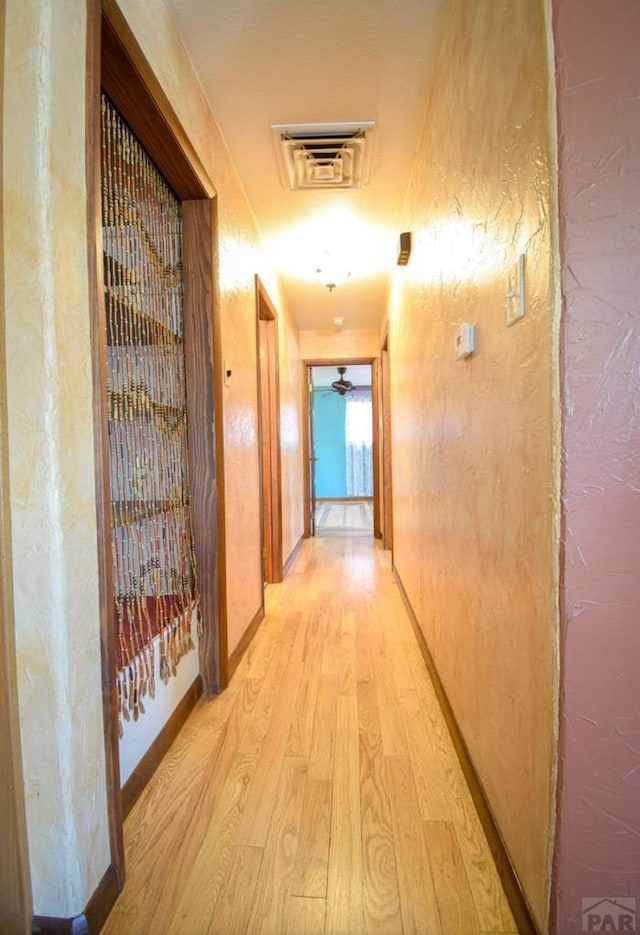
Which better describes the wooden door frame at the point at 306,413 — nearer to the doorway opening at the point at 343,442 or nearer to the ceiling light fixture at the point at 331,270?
the ceiling light fixture at the point at 331,270

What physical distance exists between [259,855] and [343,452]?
26.2 feet

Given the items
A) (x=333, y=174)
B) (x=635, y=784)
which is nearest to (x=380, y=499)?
(x=333, y=174)

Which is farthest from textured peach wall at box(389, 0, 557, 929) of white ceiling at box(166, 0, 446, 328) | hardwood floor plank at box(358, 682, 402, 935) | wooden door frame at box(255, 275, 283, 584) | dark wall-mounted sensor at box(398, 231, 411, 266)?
wooden door frame at box(255, 275, 283, 584)

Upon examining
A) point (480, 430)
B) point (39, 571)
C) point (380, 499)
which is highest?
point (480, 430)

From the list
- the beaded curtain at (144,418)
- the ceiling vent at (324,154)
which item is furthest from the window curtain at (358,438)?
the beaded curtain at (144,418)

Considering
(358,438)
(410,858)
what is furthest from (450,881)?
Result: (358,438)

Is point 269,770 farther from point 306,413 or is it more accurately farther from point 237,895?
point 306,413

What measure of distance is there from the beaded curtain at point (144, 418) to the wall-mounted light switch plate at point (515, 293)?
105 centimetres

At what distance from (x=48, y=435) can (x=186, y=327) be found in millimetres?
1090

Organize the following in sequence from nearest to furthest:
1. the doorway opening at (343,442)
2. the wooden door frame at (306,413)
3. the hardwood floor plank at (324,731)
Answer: the hardwood floor plank at (324,731) → the wooden door frame at (306,413) → the doorway opening at (343,442)

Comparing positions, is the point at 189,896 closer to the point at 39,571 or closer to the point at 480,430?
the point at 39,571

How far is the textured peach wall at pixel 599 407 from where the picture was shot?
70 centimetres

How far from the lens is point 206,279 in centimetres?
180

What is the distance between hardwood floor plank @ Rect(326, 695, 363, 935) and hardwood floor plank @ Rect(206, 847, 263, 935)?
18cm
